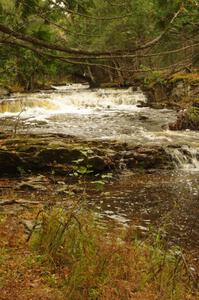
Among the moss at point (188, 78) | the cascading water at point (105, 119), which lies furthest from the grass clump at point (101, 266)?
the moss at point (188, 78)

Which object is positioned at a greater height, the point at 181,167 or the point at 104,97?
the point at 104,97

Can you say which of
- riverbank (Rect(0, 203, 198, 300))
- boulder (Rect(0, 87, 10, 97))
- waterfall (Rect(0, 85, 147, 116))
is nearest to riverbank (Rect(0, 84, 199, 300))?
riverbank (Rect(0, 203, 198, 300))

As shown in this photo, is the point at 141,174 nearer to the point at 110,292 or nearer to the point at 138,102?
the point at 110,292

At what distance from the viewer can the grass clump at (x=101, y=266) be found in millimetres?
4328

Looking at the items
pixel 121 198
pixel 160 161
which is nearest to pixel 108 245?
pixel 121 198

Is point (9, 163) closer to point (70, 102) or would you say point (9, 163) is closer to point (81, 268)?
point (81, 268)

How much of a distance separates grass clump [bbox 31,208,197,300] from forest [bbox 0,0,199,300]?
0.01 m

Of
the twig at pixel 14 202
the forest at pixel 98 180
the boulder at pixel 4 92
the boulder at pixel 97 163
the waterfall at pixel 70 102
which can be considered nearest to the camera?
the forest at pixel 98 180

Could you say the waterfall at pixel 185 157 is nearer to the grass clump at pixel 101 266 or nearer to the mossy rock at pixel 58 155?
the mossy rock at pixel 58 155

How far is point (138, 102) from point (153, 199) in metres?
20.6

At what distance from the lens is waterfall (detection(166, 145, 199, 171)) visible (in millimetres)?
12768

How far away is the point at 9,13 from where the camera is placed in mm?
4758

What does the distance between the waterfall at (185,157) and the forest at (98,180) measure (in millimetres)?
35

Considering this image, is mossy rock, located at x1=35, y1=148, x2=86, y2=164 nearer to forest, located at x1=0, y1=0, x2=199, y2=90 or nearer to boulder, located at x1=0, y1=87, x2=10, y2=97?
forest, located at x1=0, y1=0, x2=199, y2=90
